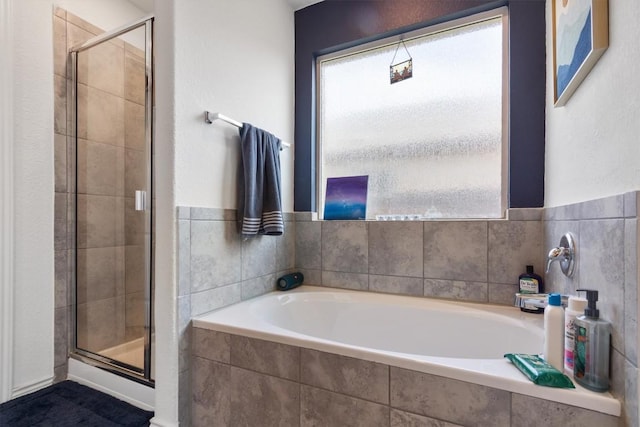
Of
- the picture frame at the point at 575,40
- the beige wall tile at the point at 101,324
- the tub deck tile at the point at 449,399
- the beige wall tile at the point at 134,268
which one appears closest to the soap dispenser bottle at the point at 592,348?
the tub deck tile at the point at 449,399

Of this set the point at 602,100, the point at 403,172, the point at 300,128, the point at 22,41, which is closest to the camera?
the point at 602,100

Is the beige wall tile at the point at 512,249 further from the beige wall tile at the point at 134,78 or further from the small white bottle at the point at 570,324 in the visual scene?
the beige wall tile at the point at 134,78

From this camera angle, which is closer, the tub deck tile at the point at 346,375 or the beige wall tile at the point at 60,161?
the tub deck tile at the point at 346,375

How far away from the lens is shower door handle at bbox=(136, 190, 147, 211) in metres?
1.73

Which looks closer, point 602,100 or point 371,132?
point 602,100

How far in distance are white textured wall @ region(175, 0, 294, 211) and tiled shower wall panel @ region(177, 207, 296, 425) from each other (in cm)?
10

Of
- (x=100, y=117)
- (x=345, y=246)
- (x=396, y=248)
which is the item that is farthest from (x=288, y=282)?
(x=100, y=117)

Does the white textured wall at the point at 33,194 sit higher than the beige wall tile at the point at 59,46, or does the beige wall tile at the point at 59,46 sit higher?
the beige wall tile at the point at 59,46

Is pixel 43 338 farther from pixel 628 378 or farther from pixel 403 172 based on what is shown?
pixel 628 378

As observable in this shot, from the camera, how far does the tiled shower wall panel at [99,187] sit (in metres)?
1.83

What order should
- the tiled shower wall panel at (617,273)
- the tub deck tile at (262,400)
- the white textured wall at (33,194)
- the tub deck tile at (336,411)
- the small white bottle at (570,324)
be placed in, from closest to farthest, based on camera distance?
the tiled shower wall panel at (617,273), the small white bottle at (570,324), the tub deck tile at (336,411), the tub deck tile at (262,400), the white textured wall at (33,194)

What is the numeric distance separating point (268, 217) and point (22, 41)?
166 cm

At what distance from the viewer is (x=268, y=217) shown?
5.53 ft

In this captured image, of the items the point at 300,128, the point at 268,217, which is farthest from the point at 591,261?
the point at 300,128
